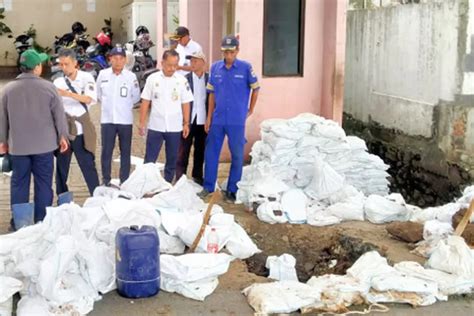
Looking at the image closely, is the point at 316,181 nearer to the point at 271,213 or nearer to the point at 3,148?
the point at 271,213

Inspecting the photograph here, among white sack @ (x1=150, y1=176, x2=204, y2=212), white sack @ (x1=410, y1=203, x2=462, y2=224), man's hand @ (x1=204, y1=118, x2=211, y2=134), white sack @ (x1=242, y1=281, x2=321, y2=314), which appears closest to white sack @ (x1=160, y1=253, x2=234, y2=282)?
white sack @ (x1=242, y1=281, x2=321, y2=314)

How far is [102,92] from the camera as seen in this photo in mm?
7160

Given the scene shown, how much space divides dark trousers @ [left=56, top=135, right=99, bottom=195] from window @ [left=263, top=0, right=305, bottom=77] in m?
3.23

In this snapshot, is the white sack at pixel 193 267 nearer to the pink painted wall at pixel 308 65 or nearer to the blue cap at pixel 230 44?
the blue cap at pixel 230 44

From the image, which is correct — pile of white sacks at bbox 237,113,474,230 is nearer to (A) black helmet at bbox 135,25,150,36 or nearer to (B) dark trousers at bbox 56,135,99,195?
(B) dark trousers at bbox 56,135,99,195

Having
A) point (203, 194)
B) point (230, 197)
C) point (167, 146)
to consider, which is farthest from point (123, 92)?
point (230, 197)

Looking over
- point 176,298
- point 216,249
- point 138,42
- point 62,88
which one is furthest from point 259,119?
point 138,42

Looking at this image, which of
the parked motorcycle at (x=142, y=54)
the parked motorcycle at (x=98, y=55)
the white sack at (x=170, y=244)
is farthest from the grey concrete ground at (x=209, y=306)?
the parked motorcycle at (x=98, y=55)

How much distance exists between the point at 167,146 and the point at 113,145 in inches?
23.5

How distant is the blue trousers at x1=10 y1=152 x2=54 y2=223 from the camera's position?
598 centimetres

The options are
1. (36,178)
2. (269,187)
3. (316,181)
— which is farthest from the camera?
(316,181)

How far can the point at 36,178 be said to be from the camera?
6.08m

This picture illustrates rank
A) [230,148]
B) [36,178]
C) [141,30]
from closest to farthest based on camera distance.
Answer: [36,178]
[230,148]
[141,30]

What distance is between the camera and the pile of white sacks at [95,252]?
4.43 meters
